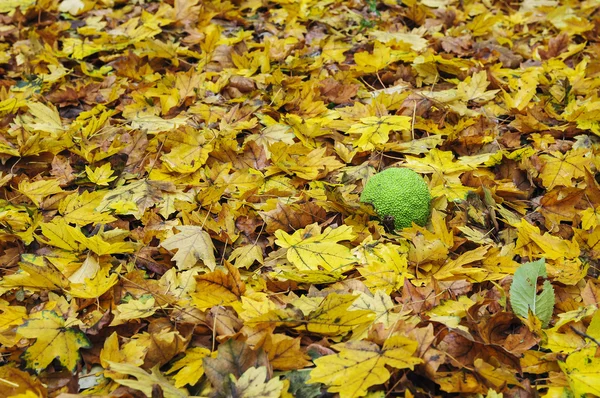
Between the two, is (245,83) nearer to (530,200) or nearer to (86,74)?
(86,74)

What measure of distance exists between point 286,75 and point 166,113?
1.90ft

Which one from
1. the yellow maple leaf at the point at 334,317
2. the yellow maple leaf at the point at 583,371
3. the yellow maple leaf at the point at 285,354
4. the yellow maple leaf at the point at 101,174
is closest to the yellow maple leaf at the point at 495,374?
the yellow maple leaf at the point at 583,371

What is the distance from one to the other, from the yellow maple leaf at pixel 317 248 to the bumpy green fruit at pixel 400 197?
13cm

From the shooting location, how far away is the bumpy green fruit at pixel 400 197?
1669 mm

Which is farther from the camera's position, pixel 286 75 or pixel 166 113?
pixel 286 75

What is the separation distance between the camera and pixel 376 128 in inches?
79.9

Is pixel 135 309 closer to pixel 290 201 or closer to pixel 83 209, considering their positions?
pixel 83 209

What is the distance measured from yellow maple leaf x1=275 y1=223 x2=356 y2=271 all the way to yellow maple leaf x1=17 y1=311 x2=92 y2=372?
0.56 meters

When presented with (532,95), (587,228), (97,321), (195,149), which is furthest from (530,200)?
(97,321)

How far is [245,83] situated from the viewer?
8.00 feet

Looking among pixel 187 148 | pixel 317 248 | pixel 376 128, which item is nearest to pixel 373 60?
pixel 376 128

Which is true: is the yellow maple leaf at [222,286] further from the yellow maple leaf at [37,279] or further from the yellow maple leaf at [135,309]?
the yellow maple leaf at [37,279]

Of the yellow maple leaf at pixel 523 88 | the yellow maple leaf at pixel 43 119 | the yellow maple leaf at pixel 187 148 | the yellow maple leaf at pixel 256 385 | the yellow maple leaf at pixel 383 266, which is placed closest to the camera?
the yellow maple leaf at pixel 256 385

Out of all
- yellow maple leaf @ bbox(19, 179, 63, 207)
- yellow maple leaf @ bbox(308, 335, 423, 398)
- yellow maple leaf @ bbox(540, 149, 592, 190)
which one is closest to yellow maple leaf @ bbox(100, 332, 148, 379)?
yellow maple leaf @ bbox(308, 335, 423, 398)
